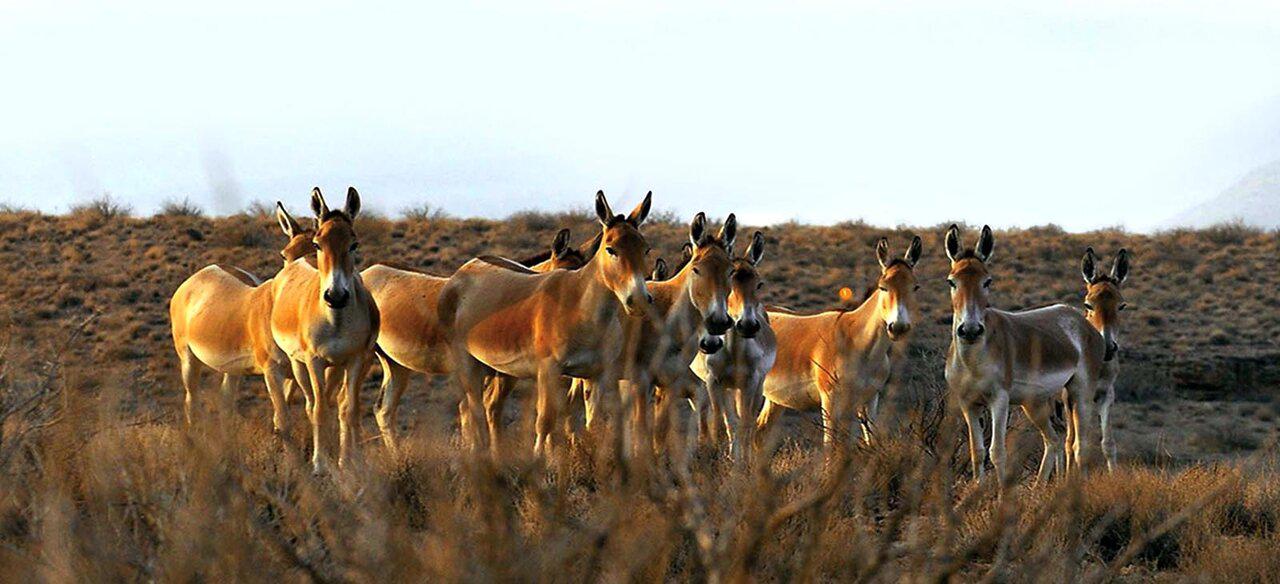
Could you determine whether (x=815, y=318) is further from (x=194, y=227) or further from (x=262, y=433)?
(x=194, y=227)

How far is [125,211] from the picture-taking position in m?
39.6

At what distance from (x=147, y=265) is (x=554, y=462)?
1034 inches

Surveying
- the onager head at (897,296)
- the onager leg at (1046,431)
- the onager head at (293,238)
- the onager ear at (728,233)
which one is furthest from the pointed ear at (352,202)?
the onager leg at (1046,431)

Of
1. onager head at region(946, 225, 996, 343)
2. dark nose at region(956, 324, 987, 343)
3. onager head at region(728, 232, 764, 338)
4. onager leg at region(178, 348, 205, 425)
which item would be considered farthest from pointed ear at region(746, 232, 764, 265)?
onager leg at region(178, 348, 205, 425)

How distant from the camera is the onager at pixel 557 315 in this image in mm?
10438

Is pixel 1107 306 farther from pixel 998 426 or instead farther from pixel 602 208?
pixel 602 208

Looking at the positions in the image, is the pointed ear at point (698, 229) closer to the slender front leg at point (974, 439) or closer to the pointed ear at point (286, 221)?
the slender front leg at point (974, 439)

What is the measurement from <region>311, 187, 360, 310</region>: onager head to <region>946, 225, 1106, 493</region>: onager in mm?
5015

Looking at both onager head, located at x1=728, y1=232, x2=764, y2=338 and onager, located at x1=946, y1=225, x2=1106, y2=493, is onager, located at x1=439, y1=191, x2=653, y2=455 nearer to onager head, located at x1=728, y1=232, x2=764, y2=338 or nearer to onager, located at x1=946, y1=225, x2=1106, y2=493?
onager head, located at x1=728, y1=232, x2=764, y2=338

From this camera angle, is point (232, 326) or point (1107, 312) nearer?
point (232, 326)

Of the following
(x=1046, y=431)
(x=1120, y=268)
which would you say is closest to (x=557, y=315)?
(x=1046, y=431)

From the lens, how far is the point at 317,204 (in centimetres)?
1118

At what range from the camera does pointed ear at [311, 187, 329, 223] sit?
36.4 ft

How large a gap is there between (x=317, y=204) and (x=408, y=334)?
163cm
